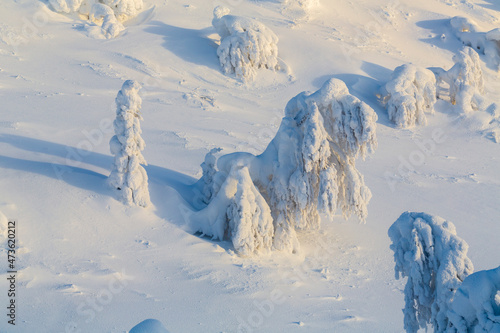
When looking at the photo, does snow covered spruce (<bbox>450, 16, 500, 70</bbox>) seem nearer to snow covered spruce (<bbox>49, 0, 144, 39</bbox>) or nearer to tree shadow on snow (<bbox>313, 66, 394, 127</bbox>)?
tree shadow on snow (<bbox>313, 66, 394, 127</bbox>)

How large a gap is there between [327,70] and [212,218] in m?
12.0

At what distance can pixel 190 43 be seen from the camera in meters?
23.0

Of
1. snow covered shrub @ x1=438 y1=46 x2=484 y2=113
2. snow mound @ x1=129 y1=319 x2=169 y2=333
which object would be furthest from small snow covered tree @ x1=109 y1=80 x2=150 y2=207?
snow covered shrub @ x1=438 y1=46 x2=484 y2=113

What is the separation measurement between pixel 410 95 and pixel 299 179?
10.4 m

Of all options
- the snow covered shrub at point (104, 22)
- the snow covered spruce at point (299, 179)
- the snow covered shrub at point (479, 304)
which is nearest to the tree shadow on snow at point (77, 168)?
the snow covered spruce at point (299, 179)

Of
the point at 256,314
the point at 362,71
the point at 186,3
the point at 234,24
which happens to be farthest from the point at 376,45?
the point at 256,314

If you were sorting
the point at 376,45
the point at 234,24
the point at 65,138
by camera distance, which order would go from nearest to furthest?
the point at 65,138 → the point at 234,24 → the point at 376,45

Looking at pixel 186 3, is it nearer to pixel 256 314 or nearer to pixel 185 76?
pixel 185 76

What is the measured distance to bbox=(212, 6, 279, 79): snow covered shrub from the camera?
71.4ft

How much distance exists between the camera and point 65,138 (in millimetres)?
15188

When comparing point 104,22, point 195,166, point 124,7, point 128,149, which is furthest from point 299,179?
point 124,7

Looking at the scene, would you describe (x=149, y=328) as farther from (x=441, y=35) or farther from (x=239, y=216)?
(x=441, y=35)

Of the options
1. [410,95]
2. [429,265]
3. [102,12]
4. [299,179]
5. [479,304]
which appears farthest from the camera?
[102,12]

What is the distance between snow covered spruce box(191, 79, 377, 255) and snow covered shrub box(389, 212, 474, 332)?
412 cm
